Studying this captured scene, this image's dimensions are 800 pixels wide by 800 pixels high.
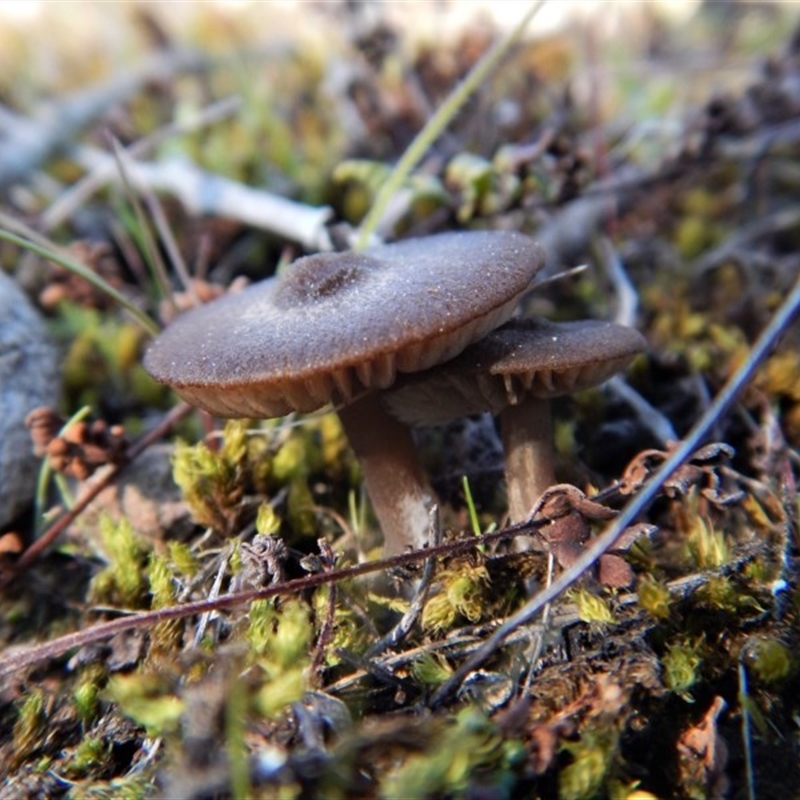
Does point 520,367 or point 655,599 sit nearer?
point 655,599

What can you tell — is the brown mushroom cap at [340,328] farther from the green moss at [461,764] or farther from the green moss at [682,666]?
the green moss at [682,666]

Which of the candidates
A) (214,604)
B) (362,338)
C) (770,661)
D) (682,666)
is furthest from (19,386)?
(770,661)

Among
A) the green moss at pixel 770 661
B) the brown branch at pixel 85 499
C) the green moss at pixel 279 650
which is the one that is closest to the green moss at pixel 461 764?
the green moss at pixel 279 650

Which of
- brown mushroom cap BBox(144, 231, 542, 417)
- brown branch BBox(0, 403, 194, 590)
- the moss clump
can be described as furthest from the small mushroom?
brown branch BBox(0, 403, 194, 590)

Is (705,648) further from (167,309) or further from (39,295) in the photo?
(39,295)

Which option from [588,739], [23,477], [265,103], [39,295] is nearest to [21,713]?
[23,477]

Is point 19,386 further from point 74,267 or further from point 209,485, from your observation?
point 209,485
